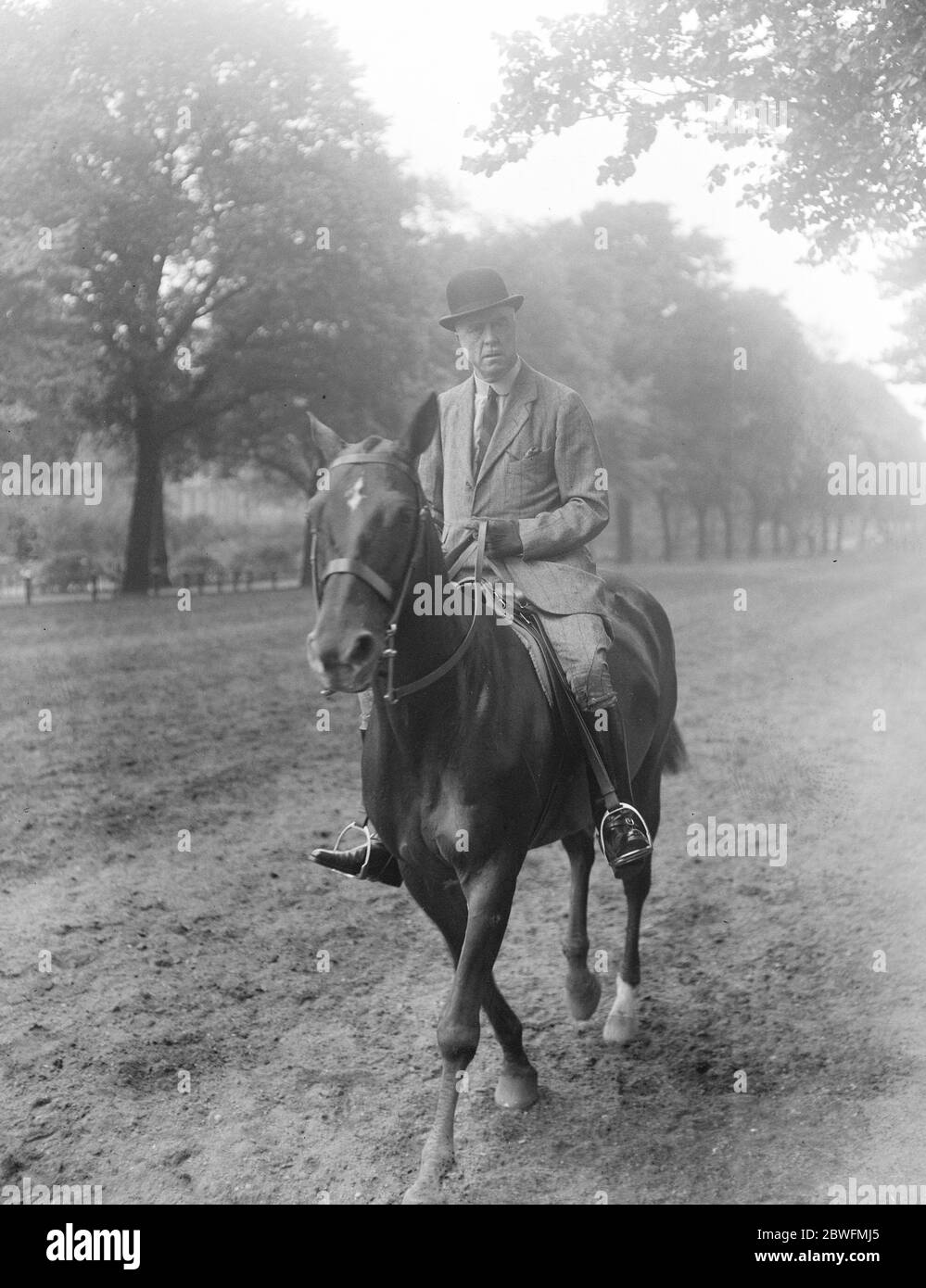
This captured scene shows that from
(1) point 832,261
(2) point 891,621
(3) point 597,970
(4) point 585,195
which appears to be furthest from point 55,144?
(2) point 891,621

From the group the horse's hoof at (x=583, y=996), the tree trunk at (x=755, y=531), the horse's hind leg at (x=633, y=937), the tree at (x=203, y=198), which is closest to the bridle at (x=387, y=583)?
the horse's hind leg at (x=633, y=937)

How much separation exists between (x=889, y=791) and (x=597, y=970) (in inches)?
191

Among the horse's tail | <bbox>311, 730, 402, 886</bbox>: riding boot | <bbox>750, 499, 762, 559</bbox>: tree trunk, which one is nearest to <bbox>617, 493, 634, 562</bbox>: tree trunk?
<bbox>750, 499, 762, 559</bbox>: tree trunk

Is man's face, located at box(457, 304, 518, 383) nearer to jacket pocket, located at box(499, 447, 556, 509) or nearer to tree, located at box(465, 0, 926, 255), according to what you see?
jacket pocket, located at box(499, 447, 556, 509)

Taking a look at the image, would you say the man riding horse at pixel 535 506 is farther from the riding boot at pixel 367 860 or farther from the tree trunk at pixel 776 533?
the tree trunk at pixel 776 533

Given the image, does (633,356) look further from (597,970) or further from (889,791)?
(597,970)

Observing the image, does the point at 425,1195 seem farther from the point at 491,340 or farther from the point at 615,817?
the point at 491,340

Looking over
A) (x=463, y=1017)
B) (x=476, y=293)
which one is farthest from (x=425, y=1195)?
(x=476, y=293)

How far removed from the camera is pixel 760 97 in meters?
9.00

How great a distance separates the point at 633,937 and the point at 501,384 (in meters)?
3.04

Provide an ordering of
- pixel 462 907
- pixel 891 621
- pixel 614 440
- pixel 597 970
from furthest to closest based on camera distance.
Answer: pixel 891 621 < pixel 614 440 < pixel 597 970 < pixel 462 907

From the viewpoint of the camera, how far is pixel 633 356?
1527 centimetres

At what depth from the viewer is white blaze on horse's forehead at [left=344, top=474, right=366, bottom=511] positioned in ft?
11.6

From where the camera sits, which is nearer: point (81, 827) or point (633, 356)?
point (81, 827)
